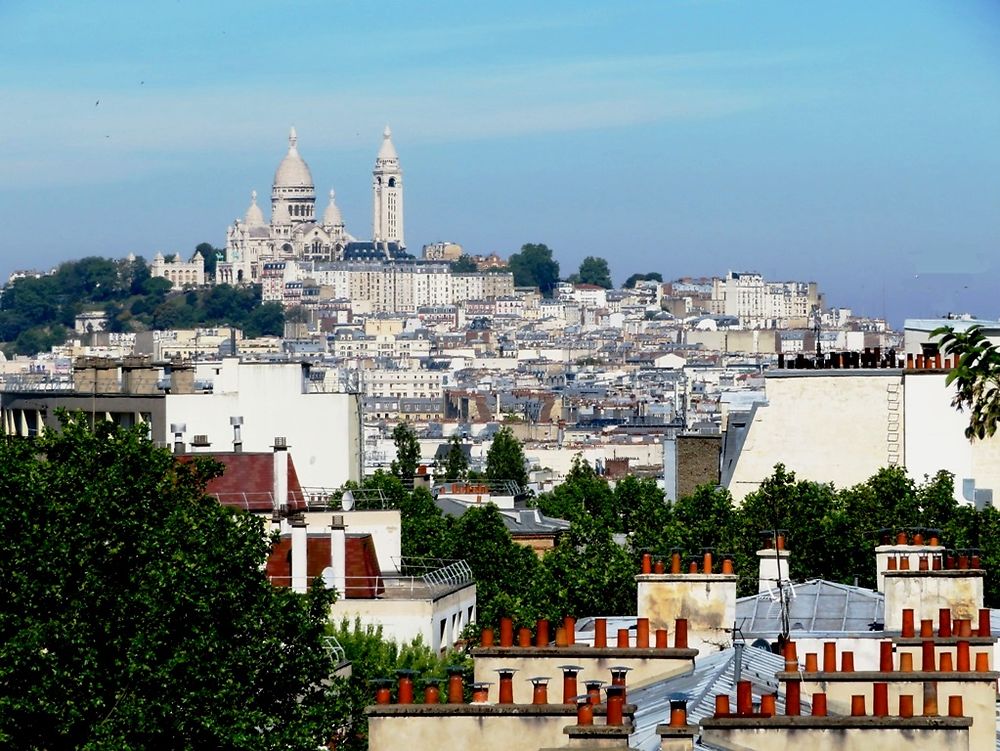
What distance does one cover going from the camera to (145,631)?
15.8m

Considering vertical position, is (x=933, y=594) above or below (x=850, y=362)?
below

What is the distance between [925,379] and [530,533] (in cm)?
1179

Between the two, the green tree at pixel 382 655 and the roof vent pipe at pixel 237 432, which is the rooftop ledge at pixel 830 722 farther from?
the roof vent pipe at pixel 237 432

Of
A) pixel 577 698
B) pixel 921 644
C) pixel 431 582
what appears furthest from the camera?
pixel 431 582

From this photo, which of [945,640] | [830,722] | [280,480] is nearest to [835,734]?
[830,722]

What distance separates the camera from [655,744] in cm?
1106

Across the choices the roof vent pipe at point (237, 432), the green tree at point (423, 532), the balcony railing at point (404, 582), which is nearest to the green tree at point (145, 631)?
the balcony railing at point (404, 582)

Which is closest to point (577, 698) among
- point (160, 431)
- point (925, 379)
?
point (925, 379)

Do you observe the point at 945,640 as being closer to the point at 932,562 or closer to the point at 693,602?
the point at 693,602

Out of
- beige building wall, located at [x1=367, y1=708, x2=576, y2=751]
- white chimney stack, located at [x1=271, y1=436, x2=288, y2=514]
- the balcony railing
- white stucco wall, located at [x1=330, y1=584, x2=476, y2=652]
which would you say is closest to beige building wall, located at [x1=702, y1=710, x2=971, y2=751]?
beige building wall, located at [x1=367, y1=708, x2=576, y2=751]

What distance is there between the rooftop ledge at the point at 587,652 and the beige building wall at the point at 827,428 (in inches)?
952

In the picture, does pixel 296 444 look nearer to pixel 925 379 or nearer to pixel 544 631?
pixel 925 379

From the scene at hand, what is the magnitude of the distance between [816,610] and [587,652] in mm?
4974

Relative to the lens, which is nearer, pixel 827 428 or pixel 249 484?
pixel 249 484
